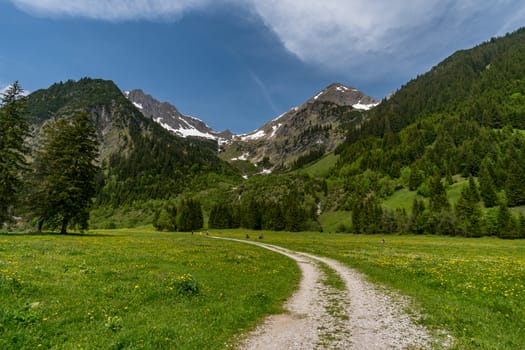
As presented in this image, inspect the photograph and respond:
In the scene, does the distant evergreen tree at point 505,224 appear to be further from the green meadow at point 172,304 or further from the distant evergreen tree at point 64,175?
the distant evergreen tree at point 64,175

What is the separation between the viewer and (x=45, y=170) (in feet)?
156

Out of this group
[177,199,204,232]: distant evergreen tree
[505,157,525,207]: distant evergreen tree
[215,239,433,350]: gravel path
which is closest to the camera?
[215,239,433,350]: gravel path

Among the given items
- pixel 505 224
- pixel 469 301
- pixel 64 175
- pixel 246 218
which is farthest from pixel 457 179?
pixel 64 175

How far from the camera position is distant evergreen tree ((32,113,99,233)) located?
149 ft

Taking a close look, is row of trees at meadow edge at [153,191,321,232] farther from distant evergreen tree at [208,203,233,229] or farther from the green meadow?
the green meadow

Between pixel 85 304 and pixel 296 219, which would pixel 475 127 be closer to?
pixel 296 219

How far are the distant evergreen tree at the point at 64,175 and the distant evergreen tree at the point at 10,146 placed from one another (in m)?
3.32

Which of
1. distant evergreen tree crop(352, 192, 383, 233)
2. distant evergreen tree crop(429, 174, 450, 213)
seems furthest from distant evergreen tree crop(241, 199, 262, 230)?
distant evergreen tree crop(429, 174, 450, 213)

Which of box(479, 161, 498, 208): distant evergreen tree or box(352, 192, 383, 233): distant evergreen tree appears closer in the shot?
box(479, 161, 498, 208): distant evergreen tree

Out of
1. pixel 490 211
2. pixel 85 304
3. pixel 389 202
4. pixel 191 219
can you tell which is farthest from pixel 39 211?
pixel 389 202

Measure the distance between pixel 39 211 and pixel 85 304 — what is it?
46.8m

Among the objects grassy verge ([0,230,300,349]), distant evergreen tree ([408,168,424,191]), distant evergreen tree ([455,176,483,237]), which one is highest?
distant evergreen tree ([408,168,424,191])

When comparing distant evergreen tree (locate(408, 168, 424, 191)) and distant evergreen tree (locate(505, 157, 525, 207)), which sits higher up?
distant evergreen tree (locate(408, 168, 424, 191))

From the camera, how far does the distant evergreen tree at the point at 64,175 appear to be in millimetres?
45553
